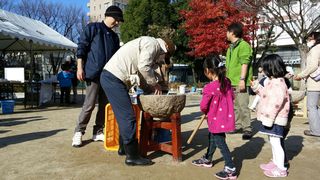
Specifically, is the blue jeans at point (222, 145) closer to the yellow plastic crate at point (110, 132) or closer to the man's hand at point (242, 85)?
the yellow plastic crate at point (110, 132)

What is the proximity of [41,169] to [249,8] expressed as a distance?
52.8ft

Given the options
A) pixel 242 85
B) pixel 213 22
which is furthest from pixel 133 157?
pixel 213 22

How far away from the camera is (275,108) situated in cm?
364

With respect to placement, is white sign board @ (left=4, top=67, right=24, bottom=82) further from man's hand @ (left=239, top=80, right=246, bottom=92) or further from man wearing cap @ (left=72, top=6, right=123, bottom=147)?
man's hand @ (left=239, top=80, right=246, bottom=92)

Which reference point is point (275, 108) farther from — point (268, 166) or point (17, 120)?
point (17, 120)

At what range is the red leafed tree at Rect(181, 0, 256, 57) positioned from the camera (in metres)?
19.8

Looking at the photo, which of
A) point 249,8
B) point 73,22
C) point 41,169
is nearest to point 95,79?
point 41,169

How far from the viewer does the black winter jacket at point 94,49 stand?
15.7ft

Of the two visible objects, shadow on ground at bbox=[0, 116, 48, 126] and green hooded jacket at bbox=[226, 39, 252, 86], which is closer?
green hooded jacket at bbox=[226, 39, 252, 86]

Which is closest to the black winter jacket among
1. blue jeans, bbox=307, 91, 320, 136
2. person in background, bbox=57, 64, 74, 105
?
blue jeans, bbox=307, 91, 320, 136

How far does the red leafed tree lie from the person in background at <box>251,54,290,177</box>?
16141mm

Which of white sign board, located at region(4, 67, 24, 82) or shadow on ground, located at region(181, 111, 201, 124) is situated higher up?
white sign board, located at region(4, 67, 24, 82)

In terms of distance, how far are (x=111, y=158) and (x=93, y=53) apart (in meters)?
1.50

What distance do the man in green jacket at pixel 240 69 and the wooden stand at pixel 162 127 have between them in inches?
65.9
